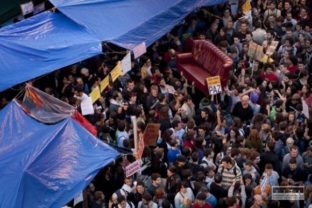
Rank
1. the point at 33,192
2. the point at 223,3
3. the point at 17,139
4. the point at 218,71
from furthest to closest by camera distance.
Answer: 1. the point at 223,3
2. the point at 218,71
3. the point at 17,139
4. the point at 33,192

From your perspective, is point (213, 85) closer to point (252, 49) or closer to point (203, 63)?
point (252, 49)

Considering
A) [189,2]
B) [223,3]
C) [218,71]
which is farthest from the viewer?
[223,3]

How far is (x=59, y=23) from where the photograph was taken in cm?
1912

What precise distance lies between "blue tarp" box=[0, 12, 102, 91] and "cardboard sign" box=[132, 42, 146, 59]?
84 cm

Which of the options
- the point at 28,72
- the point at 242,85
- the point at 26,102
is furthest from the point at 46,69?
the point at 242,85

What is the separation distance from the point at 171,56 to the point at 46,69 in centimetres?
365

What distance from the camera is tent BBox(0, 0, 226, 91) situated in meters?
17.8

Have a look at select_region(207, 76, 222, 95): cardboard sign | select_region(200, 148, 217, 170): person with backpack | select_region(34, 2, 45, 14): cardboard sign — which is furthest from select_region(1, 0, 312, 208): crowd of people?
select_region(34, 2, 45, 14): cardboard sign

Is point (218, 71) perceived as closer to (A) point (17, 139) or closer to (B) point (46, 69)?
(B) point (46, 69)

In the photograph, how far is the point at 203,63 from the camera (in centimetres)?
1988

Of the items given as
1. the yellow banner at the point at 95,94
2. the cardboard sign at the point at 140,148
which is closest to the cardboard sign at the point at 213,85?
the yellow banner at the point at 95,94

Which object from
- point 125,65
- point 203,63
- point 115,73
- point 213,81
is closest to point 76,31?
point 125,65

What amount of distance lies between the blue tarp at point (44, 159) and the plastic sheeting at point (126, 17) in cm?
383

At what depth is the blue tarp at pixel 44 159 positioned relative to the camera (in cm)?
1403
